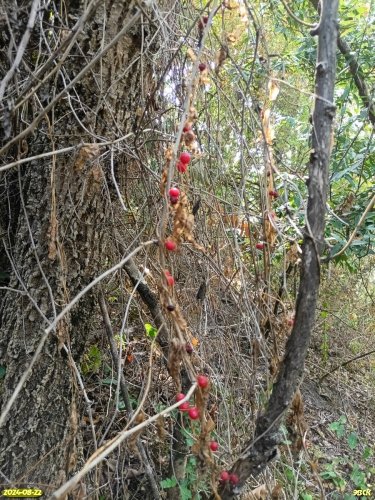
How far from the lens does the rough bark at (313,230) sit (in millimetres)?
889

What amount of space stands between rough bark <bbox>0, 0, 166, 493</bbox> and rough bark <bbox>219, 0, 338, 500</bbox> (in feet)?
1.88

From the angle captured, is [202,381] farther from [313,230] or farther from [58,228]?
[58,228]

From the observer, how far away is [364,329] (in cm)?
328

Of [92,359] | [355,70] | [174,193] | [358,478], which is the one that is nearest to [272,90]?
[174,193]

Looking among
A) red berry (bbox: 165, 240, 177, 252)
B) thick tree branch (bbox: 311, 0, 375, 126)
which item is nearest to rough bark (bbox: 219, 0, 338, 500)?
red berry (bbox: 165, 240, 177, 252)

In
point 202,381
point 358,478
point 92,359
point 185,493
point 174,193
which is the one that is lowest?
point 358,478

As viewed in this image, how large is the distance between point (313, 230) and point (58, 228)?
2.41ft

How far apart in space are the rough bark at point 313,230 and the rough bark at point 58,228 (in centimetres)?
57

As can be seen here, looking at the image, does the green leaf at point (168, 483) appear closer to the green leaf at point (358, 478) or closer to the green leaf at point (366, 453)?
the green leaf at point (358, 478)

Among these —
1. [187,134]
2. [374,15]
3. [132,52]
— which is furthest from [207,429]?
[374,15]

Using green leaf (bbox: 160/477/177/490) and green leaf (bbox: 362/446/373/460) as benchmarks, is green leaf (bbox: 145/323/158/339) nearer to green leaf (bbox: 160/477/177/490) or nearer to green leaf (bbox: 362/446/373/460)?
green leaf (bbox: 160/477/177/490)

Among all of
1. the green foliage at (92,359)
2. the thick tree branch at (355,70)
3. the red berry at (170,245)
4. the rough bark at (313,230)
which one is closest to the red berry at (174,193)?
the red berry at (170,245)

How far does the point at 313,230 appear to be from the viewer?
0.90 meters

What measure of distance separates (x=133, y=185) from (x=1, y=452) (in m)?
0.92
